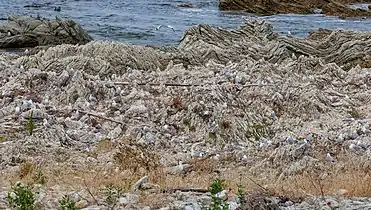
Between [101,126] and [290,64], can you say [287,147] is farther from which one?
[290,64]

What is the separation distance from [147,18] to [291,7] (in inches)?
368

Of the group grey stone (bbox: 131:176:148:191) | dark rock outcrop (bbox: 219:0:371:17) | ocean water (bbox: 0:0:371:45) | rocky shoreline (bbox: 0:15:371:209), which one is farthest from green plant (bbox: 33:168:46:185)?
dark rock outcrop (bbox: 219:0:371:17)

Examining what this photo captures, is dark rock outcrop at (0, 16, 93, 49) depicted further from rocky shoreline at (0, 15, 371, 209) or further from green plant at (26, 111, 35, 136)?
green plant at (26, 111, 35, 136)

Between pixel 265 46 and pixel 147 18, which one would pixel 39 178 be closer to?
pixel 265 46

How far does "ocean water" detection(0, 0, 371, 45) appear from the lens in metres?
24.5

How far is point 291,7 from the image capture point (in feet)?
118

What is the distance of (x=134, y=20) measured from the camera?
28.6 meters

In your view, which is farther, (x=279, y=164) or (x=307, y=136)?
(x=307, y=136)

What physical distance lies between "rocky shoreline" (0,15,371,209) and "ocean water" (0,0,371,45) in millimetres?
9778

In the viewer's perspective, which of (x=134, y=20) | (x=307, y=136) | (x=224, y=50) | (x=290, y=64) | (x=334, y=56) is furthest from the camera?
(x=134, y=20)

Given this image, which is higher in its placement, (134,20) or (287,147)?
(287,147)

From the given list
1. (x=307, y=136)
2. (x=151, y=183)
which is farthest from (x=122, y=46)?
(x=151, y=183)

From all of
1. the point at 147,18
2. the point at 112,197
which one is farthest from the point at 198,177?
the point at 147,18

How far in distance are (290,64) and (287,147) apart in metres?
5.28
